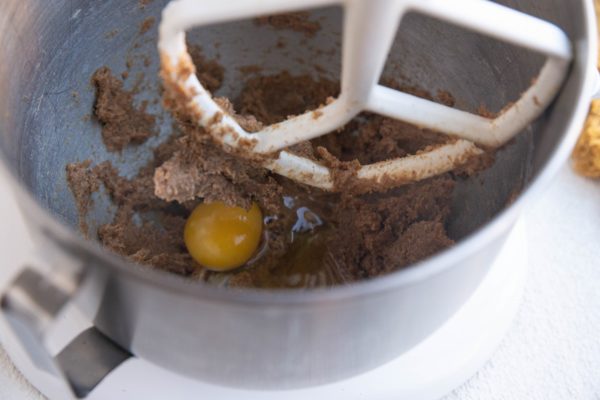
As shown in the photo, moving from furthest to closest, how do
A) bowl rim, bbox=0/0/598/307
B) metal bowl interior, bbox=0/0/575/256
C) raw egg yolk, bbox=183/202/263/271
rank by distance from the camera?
1. raw egg yolk, bbox=183/202/263/271
2. metal bowl interior, bbox=0/0/575/256
3. bowl rim, bbox=0/0/598/307

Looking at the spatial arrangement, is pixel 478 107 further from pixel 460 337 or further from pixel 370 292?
pixel 370 292

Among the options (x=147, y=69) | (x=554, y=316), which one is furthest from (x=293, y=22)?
(x=554, y=316)

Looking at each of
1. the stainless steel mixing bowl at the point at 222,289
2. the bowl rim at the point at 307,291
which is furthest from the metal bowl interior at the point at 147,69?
the bowl rim at the point at 307,291

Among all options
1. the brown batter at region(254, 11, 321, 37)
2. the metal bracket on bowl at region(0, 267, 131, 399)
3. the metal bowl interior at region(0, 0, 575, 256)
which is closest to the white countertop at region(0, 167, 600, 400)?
the metal bowl interior at region(0, 0, 575, 256)

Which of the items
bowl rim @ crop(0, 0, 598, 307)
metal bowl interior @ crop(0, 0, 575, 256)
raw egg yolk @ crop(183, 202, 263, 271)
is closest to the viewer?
bowl rim @ crop(0, 0, 598, 307)

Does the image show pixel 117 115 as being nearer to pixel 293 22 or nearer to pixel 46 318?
pixel 293 22

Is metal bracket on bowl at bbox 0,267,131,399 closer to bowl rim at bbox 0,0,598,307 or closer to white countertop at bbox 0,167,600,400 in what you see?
bowl rim at bbox 0,0,598,307

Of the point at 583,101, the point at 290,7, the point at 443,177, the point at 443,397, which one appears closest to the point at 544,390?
the point at 443,397
